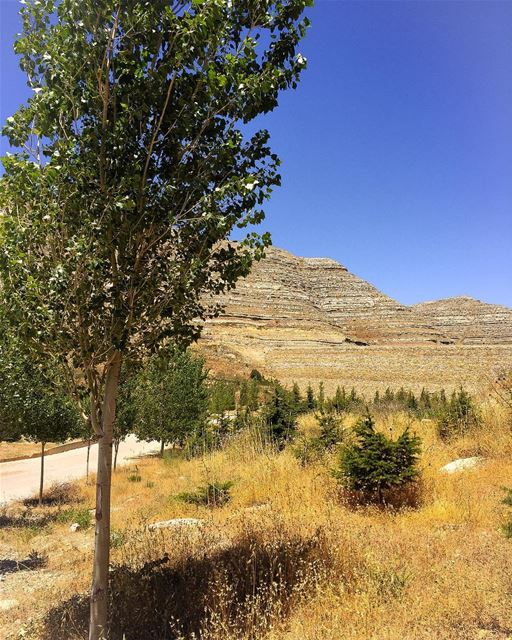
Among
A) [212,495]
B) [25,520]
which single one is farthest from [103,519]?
[25,520]

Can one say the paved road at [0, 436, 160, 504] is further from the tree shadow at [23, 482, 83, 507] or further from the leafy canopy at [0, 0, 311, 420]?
the leafy canopy at [0, 0, 311, 420]

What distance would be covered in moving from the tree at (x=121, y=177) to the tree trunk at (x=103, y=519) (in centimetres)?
1

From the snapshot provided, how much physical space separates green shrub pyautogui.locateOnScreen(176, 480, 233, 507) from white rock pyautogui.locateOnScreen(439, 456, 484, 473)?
4057 mm

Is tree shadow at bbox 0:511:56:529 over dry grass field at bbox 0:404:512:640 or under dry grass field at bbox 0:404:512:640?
under

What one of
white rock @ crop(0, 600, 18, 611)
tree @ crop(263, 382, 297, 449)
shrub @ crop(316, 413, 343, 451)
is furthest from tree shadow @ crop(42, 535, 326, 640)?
tree @ crop(263, 382, 297, 449)

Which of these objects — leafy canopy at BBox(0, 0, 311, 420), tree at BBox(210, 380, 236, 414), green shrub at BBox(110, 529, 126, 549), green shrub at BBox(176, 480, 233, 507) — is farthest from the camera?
tree at BBox(210, 380, 236, 414)

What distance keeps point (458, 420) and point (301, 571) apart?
25.6 ft

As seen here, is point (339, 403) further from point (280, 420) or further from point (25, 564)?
point (25, 564)

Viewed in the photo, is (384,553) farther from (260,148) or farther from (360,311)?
(360,311)

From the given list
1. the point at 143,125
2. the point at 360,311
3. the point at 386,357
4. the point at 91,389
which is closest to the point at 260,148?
the point at 143,125

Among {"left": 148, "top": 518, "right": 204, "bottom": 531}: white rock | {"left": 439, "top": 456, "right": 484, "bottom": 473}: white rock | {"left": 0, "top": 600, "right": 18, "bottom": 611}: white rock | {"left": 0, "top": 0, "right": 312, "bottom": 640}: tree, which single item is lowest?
{"left": 0, "top": 600, "right": 18, "bottom": 611}: white rock

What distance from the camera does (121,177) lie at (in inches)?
143

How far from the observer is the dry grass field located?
354cm

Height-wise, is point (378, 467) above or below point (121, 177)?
below
